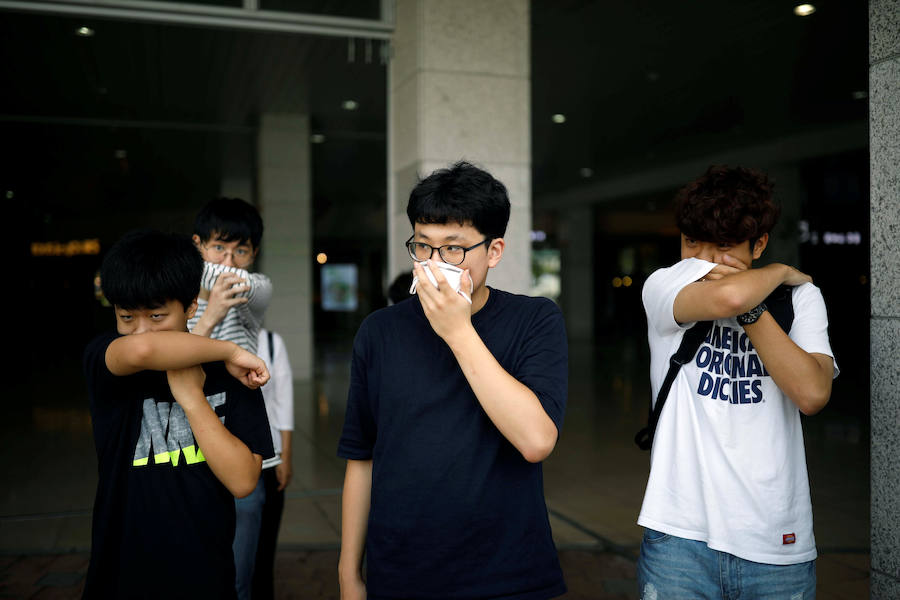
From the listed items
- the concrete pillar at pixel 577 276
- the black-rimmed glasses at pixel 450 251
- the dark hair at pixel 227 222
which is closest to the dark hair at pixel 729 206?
the black-rimmed glasses at pixel 450 251

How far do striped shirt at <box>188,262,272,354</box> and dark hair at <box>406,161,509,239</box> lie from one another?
1138 millimetres

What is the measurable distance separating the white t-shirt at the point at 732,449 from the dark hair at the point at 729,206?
0.11 meters

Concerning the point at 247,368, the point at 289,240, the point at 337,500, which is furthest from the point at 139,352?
the point at 289,240

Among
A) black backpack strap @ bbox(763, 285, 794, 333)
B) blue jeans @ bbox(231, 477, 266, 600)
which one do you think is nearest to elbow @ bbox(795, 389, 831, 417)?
black backpack strap @ bbox(763, 285, 794, 333)

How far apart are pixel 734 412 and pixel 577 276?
74.2ft

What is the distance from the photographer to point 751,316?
1875 mm

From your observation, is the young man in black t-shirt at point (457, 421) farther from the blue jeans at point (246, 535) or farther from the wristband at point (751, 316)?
the blue jeans at point (246, 535)

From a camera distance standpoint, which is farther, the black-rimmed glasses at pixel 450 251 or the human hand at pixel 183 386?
the human hand at pixel 183 386

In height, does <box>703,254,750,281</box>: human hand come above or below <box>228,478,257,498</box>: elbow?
above

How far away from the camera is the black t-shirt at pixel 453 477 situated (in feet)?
5.28

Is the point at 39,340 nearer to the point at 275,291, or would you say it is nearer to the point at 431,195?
the point at 275,291

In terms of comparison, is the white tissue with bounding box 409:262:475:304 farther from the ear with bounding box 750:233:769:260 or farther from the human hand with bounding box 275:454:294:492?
the human hand with bounding box 275:454:294:492

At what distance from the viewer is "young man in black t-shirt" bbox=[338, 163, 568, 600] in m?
1.55

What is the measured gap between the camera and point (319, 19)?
552 centimetres
